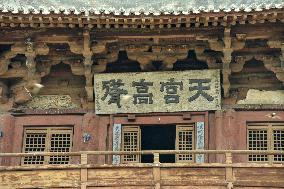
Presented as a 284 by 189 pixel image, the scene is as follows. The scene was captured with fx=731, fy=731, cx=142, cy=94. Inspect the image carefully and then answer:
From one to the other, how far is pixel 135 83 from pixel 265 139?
3656 millimetres

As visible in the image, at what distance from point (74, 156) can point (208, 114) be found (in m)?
3.61

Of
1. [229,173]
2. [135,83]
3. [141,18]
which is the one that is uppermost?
[141,18]

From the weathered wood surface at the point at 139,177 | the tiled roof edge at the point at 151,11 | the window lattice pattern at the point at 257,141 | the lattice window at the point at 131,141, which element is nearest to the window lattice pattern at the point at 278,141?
the window lattice pattern at the point at 257,141

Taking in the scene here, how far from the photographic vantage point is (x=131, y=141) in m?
19.0

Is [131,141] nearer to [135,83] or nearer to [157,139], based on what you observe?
[135,83]

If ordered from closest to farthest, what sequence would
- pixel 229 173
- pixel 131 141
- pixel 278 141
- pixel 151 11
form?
pixel 229 173 → pixel 151 11 → pixel 278 141 → pixel 131 141

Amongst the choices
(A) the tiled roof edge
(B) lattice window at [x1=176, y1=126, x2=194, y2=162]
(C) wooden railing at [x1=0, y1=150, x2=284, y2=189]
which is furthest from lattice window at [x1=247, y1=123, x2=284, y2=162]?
(A) the tiled roof edge

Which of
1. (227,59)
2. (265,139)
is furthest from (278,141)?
(227,59)

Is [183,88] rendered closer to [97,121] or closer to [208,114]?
[208,114]

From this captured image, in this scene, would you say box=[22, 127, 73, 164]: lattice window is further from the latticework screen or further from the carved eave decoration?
the latticework screen

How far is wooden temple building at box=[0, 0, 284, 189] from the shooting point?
59.3 ft

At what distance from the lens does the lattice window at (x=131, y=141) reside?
1886 cm

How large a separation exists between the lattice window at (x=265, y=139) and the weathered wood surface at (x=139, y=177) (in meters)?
1.67

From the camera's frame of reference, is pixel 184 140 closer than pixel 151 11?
No
